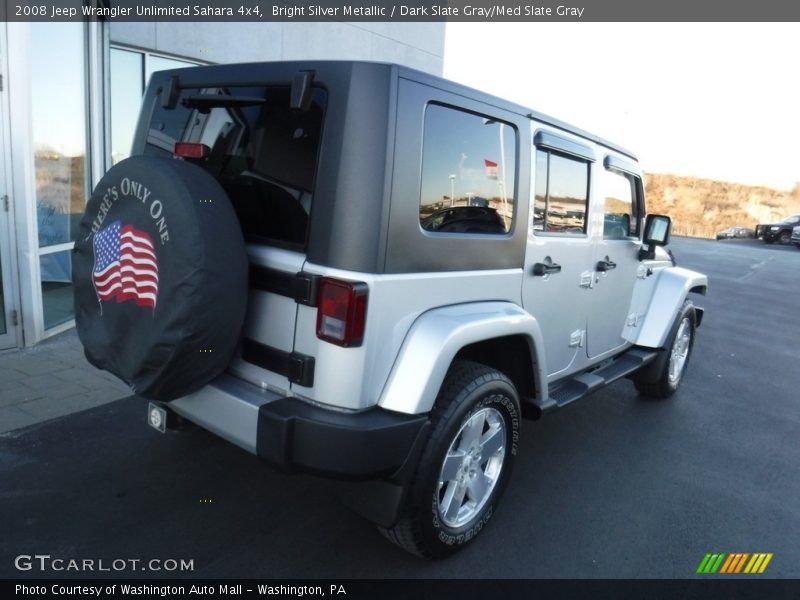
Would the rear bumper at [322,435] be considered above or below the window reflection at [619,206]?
below

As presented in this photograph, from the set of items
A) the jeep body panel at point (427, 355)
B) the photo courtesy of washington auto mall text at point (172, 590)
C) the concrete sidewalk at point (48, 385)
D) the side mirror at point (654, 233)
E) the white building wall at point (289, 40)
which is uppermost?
the white building wall at point (289, 40)

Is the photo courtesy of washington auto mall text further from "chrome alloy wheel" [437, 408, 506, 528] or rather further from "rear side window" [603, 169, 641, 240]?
"rear side window" [603, 169, 641, 240]

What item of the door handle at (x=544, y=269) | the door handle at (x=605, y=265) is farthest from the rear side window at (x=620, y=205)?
the door handle at (x=544, y=269)

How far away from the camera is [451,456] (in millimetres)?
2613

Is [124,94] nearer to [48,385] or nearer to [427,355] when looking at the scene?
[48,385]

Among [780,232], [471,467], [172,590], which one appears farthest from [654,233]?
[780,232]

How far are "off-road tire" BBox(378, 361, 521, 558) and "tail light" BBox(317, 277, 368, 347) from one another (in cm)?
56

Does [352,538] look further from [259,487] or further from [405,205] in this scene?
[405,205]

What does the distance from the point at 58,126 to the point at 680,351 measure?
19.9 ft

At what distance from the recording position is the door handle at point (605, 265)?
373cm

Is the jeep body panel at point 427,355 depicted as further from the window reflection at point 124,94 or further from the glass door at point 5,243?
the window reflection at point 124,94

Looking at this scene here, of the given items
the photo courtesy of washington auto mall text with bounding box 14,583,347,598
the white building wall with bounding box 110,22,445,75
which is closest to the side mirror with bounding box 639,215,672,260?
the photo courtesy of washington auto mall text with bounding box 14,583,347,598

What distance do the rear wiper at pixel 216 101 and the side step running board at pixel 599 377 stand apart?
204 centimetres

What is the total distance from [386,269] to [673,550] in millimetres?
2028
